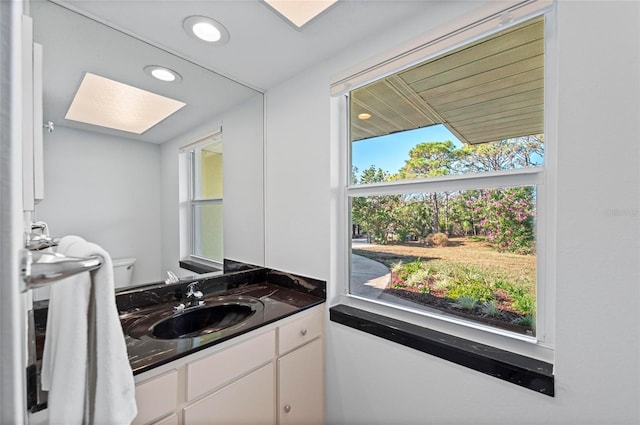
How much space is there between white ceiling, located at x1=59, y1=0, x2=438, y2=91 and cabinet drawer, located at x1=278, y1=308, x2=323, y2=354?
5.03ft

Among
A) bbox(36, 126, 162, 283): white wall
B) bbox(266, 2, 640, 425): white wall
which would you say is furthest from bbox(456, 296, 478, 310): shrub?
bbox(36, 126, 162, 283): white wall

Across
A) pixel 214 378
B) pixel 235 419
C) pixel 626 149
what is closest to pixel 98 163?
pixel 214 378

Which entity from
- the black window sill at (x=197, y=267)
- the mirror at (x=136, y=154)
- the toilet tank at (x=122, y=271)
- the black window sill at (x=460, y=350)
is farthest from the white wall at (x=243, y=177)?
the black window sill at (x=460, y=350)

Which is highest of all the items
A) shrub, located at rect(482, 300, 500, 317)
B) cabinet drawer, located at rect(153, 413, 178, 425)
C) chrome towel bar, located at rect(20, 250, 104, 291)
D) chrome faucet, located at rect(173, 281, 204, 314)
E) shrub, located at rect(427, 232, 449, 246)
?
chrome towel bar, located at rect(20, 250, 104, 291)

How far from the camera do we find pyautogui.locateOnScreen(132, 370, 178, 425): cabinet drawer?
930 mm

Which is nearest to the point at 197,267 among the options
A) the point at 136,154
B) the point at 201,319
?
the point at 201,319

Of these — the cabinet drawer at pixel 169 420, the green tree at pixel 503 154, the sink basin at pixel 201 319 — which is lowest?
the cabinet drawer at pixel 169 420

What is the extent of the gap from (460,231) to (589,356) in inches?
23.4

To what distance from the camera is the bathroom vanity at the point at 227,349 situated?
101 centimetres

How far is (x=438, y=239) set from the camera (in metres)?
1.35

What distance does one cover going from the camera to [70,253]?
66cm

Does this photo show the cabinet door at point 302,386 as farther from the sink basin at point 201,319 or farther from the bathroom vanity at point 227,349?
the sink basin at point 201,319

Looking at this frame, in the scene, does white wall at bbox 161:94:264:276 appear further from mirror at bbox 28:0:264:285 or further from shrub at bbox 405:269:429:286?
shrub at bbox 405:269:429:286

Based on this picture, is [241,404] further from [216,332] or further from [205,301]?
[205,301]
